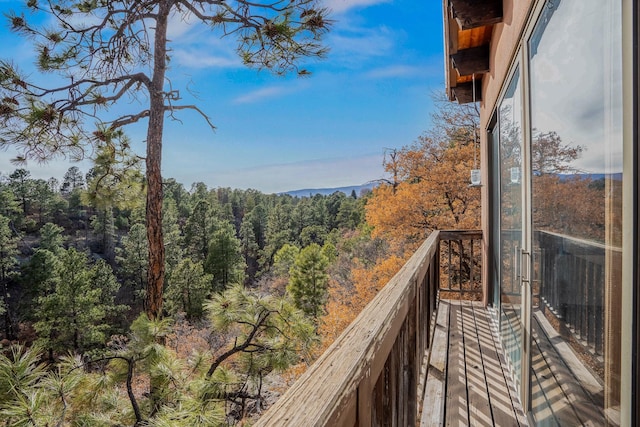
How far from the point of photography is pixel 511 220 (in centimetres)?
231

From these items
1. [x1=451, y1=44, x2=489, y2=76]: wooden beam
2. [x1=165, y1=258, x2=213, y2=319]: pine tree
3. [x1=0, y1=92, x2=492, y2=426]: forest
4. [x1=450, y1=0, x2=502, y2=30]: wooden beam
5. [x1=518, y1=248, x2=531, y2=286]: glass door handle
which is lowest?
[x1=165, y1=258, x2=213, y2=319]: pine tree

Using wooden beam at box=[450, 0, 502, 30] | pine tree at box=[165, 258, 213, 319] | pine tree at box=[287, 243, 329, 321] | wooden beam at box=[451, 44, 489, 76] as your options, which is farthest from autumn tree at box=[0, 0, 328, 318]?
pine tree at box=[165, 258, 213, 319]

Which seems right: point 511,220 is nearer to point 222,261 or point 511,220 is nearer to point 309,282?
point 309,282

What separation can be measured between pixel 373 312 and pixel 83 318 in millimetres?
19277

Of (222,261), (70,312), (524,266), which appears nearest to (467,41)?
(524,266)

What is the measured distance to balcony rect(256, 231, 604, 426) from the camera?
57 centimetres

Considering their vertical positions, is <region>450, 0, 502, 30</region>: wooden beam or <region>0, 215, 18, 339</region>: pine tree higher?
<region>450, 0, 502, 30</region>: wooden beam

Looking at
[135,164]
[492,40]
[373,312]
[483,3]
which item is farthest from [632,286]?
[135,164]

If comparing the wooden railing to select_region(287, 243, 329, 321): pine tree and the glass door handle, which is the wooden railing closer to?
the glass door handle

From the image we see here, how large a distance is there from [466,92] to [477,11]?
2360 millimetres

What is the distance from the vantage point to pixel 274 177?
180ft

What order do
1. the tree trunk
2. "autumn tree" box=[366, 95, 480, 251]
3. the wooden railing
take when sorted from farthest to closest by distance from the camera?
"autumn tree" box=[366, 95, 480, 251] < the tree trunk < the wooden railing

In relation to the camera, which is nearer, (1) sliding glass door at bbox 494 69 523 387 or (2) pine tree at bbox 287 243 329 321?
(1) sliding glass door at bbox 494 69 523 387

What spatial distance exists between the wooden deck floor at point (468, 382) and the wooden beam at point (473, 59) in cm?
258
